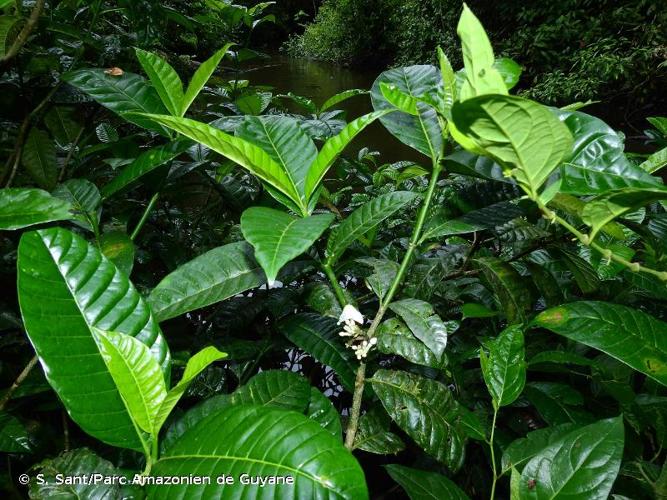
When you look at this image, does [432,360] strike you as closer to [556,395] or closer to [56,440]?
[556,395]

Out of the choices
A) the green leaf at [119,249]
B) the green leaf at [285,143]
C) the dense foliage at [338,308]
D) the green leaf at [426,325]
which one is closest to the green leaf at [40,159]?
the dense foliage at [338,308]

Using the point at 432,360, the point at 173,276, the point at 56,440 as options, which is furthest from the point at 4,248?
the point at 432,360

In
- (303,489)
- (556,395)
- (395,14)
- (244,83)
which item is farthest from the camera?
(395,14)

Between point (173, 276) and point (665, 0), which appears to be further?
point (665, 0)

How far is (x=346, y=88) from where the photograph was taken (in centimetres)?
718

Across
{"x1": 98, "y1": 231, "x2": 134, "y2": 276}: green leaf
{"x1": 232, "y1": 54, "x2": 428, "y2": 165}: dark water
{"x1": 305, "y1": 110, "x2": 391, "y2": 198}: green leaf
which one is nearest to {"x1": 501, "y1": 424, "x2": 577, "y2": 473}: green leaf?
{"x1": 305, "y1": 110, "x2": 391, "y2": 198}: green leaf

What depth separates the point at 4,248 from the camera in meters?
0.88

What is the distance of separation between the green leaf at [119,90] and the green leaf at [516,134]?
582 mm

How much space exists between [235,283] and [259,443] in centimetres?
20

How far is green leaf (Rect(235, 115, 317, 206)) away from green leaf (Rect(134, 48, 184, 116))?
5.5 inches

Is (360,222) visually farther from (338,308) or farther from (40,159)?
(40,159)

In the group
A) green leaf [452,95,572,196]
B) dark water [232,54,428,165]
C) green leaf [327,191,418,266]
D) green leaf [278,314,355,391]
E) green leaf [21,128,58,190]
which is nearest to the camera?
green leaf [452,95,572,196]

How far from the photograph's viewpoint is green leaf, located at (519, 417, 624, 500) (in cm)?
42

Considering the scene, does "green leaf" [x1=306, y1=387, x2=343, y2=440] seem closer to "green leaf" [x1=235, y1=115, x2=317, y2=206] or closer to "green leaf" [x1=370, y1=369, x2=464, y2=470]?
"green leaf" [x1=370, y1=369, x2=464, y2=470]
